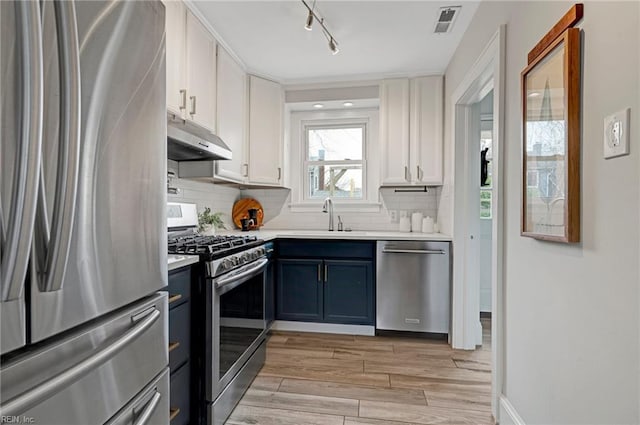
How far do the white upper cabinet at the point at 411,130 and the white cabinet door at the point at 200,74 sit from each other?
1.64m

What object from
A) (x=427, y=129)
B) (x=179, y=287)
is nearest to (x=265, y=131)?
(x=427, y=129)

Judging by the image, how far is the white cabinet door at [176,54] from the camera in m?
1.98

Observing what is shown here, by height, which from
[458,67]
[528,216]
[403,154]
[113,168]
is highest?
[458,67]

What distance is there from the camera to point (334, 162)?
3.76 metres

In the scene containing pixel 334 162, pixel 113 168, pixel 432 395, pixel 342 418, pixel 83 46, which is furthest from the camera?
pixel 334 162

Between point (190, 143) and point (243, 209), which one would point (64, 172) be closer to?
point (190, 143)

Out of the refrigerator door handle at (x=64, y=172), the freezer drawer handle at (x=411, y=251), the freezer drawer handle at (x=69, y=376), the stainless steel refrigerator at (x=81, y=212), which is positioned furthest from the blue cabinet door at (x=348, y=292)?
the refrigerator door handle at (x=64, y=172)

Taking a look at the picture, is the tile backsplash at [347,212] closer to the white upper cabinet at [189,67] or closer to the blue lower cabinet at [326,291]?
the blue lower cabinet at [326,291]

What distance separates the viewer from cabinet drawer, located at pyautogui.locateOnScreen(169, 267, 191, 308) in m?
1.38

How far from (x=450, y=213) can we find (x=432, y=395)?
4.80 ft

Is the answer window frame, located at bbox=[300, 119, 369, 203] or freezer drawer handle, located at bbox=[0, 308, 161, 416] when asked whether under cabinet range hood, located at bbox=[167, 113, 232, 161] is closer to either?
freezer drawer handle, located at bbox=[0, 308, 161, 416]

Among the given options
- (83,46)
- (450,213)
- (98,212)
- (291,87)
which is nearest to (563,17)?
(83,46)

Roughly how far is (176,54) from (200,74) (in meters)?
0.29

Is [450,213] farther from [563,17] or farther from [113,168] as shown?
[113,168]
